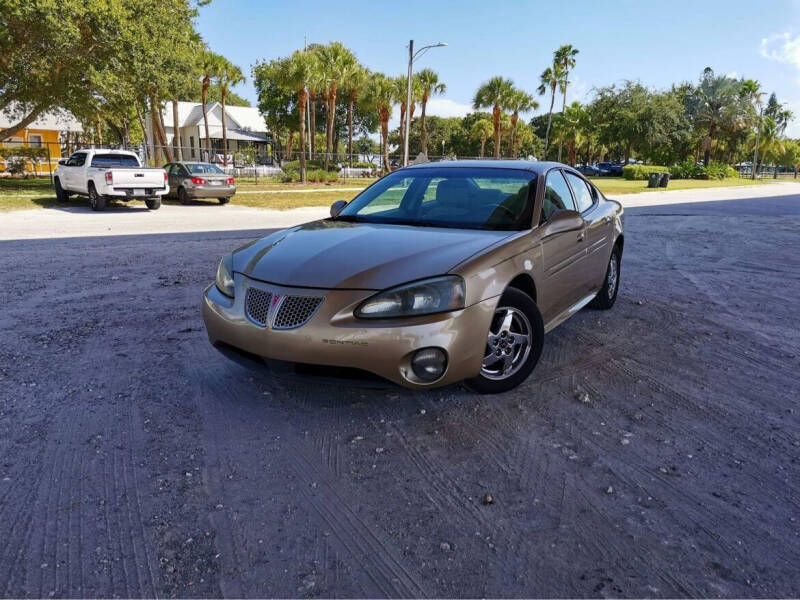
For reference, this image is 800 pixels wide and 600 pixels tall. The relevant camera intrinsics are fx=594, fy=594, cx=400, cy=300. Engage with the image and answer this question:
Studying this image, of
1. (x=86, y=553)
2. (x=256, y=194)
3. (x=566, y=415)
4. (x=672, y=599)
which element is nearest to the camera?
(x=672, y=599)

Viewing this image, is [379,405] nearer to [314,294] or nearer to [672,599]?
[314,294]

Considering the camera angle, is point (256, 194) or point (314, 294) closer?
point (314, 294)

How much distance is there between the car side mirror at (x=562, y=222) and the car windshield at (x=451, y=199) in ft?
0.57

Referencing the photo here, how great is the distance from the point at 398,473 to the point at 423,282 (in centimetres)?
99

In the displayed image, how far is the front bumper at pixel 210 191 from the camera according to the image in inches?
756

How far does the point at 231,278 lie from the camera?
3.67 meters

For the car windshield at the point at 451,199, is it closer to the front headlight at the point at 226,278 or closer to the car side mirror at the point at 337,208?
the car side mirror at the point at 337,208

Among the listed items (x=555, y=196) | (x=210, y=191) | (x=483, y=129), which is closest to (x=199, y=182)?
(x=210, y=191)

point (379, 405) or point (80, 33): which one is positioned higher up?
point (80, 33)

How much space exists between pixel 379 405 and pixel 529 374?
993mm

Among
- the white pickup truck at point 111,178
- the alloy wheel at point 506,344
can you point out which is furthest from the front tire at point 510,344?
the white pickup truck at point 111,178

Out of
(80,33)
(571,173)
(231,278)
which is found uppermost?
(80,33)

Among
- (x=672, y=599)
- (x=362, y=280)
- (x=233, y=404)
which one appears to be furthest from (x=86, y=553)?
(x=672, y=599)

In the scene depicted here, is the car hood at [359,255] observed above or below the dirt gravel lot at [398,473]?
above
